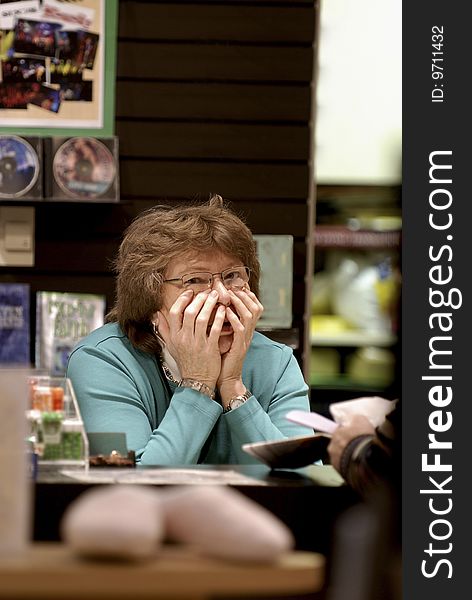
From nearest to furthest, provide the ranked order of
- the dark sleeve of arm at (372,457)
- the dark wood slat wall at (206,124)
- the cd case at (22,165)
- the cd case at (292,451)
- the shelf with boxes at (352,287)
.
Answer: the dark sleeve of arm at (372,457) → the cd case at (292,451) → the cd case at (22,165) → the dark wood slat wall at (206,124) → the shelf with boxes at (352,287)

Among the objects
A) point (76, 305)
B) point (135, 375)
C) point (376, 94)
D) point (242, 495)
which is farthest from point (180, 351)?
A: point (376, 94)

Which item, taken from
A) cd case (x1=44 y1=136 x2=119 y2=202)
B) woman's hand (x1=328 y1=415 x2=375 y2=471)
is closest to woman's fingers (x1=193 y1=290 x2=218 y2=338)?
woman's hand (x1=328 y1=415 x2=375 y2=471)

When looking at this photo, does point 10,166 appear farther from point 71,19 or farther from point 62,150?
point 71,19

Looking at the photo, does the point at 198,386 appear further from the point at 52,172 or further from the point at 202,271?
the point at 52,172

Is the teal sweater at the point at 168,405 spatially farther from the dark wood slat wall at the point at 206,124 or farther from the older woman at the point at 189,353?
the dark wood slat wall at the point at 206,124

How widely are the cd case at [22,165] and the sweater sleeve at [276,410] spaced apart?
1547 millimetres

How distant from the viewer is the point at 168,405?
9.12ft

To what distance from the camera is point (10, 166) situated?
161 inches

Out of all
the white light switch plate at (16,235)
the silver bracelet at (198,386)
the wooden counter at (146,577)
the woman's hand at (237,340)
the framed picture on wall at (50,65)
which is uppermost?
the framed picture on wall at (50,65)

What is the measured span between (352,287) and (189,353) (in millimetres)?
2390

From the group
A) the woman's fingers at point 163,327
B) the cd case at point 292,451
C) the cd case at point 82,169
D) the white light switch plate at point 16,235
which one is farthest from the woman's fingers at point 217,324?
the white light switch plate at point 16,235

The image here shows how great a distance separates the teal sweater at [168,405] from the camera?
2.55 meters

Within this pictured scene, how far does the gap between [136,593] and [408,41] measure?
1.38 meters

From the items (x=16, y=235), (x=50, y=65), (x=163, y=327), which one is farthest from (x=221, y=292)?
(x=50, y=65)
